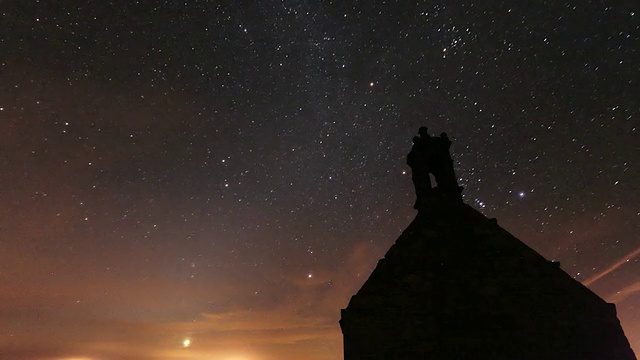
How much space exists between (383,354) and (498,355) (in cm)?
253

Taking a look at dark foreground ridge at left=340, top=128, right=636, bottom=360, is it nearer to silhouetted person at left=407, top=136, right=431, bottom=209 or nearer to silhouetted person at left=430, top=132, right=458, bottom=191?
silhouetted person at left=407, top=136, right=431, bottom=209

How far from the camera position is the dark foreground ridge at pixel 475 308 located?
26.6 ft

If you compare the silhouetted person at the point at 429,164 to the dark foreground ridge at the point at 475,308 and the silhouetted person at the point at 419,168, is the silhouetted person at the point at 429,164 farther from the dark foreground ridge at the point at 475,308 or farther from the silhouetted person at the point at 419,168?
the dark foreground ridge at the point at 475,308

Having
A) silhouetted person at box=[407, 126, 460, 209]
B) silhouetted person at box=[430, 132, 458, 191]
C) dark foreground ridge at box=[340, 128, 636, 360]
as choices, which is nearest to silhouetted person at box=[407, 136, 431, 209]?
silhouetted person at box=[407, 126, 460, 209]

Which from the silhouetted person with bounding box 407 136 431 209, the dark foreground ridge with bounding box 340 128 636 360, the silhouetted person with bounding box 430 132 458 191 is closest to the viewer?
the dark foreground ridge with bounding box 340 128 636 360

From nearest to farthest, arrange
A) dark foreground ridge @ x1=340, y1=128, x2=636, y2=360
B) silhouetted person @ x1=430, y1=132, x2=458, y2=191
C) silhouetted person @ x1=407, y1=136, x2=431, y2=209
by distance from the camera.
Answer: dark foreground ridge @ x1=340, y1=128, x2=636, y2=360 < silhouetted person @ x1=407, y1=136, x2=431, y2=209 < silhouetted person @ x1=430, y1=132, x2=458, y2=191

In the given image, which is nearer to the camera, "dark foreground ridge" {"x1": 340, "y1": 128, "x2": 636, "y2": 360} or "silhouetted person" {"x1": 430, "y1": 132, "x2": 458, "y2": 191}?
"dark foreground ridge" {"x1": 340, "y1": 128, "x2": 636, "y2": 360}

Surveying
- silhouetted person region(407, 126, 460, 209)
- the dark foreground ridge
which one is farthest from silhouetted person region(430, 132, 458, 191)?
the dark foreground ridge

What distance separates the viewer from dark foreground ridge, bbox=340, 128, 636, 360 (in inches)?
319

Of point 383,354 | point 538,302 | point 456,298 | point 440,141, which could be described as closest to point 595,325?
point 538,302

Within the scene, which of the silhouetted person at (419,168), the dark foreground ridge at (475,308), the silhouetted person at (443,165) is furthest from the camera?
the silhouetted person at (443,165)

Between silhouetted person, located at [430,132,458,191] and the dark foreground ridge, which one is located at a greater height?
silhouetted person, located at [430,132,458,191]

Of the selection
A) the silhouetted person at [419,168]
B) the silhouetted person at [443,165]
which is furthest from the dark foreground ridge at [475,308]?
the silhouetted person at [443,165]

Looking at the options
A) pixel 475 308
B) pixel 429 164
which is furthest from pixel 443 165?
pixel 475 308
